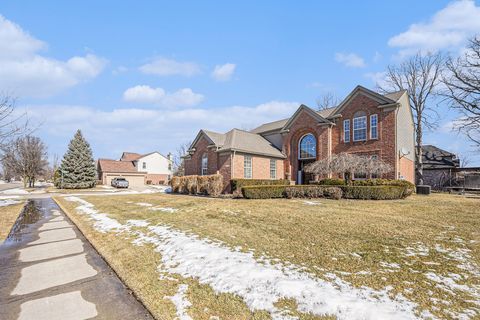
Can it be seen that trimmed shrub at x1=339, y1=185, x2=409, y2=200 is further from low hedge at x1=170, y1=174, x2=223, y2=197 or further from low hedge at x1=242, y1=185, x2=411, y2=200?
low hedge at x1=170, y1=174, x2=223, y2=197

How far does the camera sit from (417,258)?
17.3 ft

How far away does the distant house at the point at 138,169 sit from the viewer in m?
47.9

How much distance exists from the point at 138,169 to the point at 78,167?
18.0 metres

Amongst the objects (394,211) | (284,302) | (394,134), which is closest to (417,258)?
(284,302)

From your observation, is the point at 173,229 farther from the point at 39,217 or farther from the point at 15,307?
the point at 39,217

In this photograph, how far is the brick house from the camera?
2055cm

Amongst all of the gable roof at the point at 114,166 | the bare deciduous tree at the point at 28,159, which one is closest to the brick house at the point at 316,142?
the gable roof at the point at 114,166

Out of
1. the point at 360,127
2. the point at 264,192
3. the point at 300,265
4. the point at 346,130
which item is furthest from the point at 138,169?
the point at 300,265

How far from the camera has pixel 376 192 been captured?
14336 mm

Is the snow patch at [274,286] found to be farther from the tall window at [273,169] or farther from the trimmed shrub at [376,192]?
the tall window at [273,169]

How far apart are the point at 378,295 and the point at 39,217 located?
14.3 meters

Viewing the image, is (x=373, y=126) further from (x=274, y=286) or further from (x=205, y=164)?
(x=274, y=286)

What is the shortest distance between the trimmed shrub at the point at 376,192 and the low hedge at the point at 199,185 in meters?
9.94

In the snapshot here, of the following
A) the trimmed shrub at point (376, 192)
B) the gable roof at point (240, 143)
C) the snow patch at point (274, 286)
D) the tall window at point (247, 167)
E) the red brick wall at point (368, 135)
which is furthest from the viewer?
the tall window at point (247, 167)
